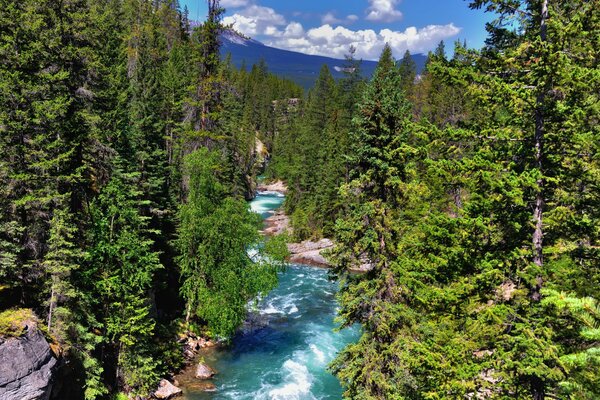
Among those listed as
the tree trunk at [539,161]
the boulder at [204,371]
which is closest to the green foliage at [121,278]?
the boulder at [204,371]

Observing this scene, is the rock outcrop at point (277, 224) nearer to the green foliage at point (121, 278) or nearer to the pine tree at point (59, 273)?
the green foliage at point (121, 278)

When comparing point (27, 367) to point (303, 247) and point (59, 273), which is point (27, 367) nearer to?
point (59, 273)

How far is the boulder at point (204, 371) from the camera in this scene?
24188mm

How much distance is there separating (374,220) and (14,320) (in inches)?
592

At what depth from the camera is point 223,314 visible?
977 inches

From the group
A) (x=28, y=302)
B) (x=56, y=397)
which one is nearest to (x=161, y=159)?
(x=28, y=302)

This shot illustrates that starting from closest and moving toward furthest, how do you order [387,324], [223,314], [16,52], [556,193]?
[556,193] → [387,324] → [16,52] → [223,314]

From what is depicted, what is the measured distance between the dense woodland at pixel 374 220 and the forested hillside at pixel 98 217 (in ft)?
0.35

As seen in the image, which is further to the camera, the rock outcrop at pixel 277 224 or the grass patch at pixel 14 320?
the rock outcrop at pixel 277 224

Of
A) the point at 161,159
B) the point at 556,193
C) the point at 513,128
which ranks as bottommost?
the point at 161,159

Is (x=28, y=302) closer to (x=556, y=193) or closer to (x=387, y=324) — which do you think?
(x=387, y=324)

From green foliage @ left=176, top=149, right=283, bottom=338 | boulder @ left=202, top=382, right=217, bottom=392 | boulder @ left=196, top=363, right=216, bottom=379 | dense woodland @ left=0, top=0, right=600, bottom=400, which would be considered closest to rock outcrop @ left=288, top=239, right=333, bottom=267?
dense woodland @ left=0, top=0, right=600, bottom=400

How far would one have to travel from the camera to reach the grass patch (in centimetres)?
1516

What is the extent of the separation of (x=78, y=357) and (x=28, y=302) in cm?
330
